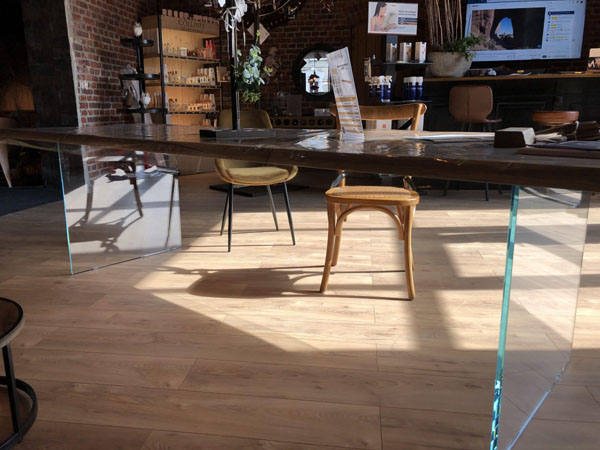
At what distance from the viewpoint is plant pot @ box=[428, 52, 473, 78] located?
4.90 metres

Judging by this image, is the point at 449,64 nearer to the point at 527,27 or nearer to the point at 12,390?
the point at 527,27

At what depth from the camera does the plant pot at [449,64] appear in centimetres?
490

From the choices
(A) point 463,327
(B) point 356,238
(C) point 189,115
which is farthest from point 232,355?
(C) point 189,115

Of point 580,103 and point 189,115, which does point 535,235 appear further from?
point 189,115

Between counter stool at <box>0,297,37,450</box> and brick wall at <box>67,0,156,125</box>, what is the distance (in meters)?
4.39

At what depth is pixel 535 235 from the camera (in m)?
1.09

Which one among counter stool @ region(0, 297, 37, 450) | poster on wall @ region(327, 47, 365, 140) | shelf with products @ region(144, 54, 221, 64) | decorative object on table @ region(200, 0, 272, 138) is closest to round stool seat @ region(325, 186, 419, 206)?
decorative object on table @ region(200, 0, 272, 138)

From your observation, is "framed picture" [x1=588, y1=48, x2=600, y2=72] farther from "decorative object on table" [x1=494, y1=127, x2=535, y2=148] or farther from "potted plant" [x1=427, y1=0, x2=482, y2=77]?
"decorative object on table" [x1=494, y1=127, x2=535, y2=148]

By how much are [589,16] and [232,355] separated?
22.1 ft

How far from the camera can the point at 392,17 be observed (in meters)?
4.63

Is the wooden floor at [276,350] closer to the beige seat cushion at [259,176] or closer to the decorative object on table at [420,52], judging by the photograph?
the beige seat cushion at [259,176]

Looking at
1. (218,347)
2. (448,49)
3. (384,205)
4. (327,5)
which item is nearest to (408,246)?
(384,205)

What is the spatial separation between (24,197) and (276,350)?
13.4ft

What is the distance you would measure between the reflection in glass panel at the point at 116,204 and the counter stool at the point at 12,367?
1.42 metres
